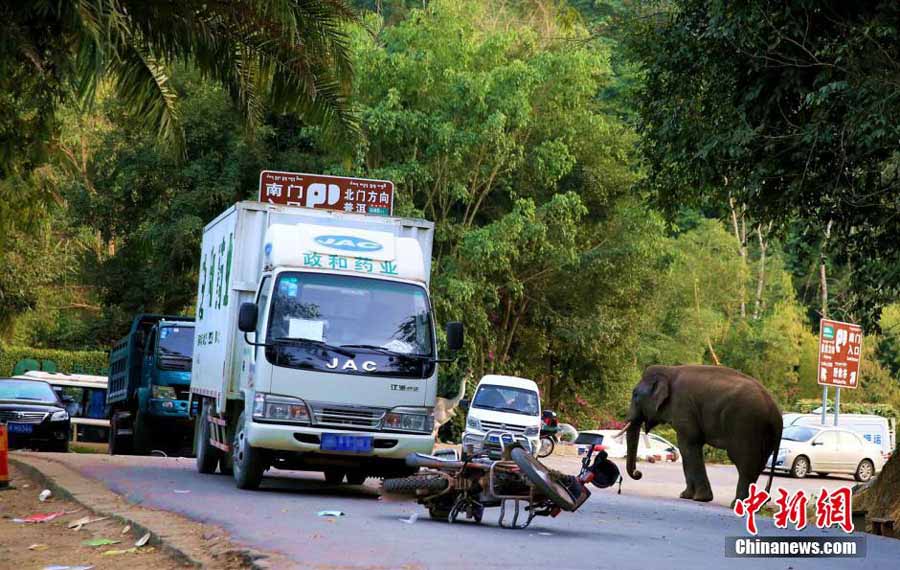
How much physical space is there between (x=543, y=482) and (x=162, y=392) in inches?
590

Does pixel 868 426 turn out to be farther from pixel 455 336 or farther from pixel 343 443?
pixel 343 443

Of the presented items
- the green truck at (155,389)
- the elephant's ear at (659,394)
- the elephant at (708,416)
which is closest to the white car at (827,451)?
the green truck at (155,389)

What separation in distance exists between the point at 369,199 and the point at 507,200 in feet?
74.2

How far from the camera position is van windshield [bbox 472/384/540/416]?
34969 mm

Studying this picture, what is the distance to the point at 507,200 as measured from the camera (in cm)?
4069

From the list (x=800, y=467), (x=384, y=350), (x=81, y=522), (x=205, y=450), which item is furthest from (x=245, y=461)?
(x=800, y=467)

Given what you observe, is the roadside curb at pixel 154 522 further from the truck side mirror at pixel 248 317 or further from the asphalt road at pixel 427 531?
the truck side mirror at pixel 248 317

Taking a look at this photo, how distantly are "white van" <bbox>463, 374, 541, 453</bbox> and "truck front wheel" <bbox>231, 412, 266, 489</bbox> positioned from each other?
58.6ft

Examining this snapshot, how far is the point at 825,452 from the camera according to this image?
141 ft

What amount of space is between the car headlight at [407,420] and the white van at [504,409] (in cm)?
1829

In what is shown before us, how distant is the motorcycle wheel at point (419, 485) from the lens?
12789 mm

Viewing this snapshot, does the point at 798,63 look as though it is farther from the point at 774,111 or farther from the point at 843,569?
the point at 843,569

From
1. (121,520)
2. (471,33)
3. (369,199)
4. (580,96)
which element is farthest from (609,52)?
(121,520)
